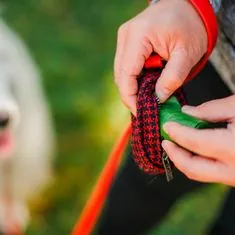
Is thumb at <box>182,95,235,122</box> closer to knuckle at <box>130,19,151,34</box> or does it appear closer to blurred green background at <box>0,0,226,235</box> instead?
knuckle at <box>130,19,151,34</box>

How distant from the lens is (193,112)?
2.62ft

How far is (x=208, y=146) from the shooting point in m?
0.76

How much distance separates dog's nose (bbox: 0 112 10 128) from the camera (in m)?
1.50

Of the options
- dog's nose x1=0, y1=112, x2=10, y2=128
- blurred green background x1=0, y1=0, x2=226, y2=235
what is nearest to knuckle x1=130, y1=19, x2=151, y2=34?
dog's nose x1=0, y1=112, x2=10, y2=128

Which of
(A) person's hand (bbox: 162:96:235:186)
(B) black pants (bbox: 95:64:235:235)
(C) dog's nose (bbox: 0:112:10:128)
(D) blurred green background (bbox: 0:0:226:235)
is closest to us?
(A) person's hand (bbox: 162:96:235:186)

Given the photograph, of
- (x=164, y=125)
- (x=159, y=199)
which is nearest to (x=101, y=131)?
(x=159, y=199)

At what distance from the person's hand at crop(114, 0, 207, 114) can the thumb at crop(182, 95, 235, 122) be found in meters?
0.06

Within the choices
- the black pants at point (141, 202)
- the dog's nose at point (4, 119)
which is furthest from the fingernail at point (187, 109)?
the dog's nose at point (4, 119)

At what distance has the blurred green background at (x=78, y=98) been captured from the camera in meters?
1.65

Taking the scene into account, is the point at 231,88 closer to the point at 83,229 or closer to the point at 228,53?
the point at 228,53

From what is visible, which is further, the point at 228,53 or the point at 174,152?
the point at 228,53

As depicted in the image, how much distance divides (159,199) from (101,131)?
0.51 meters

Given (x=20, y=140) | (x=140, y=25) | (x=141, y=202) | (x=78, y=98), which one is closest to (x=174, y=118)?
(x=140, y=25)

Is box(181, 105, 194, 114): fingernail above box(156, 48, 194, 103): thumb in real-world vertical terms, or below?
below
